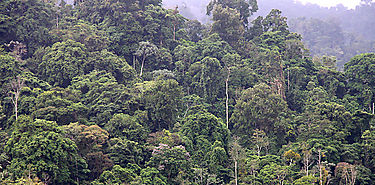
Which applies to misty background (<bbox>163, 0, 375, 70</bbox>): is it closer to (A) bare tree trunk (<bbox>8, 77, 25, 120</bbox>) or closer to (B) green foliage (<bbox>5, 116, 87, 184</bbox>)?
(A) bare tree trunk (<bbox>8, 77, 25, 120</bbox>)

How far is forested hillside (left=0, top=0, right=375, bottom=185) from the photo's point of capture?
842 inches

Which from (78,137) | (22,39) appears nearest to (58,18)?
(22,39)

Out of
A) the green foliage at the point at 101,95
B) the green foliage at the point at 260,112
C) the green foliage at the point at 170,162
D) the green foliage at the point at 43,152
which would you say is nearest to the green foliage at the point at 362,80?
the green foliage at the point at 260,112

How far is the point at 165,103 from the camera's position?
2617 cm

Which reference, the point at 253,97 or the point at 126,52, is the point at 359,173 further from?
the point at 126,52

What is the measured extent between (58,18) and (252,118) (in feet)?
59.4

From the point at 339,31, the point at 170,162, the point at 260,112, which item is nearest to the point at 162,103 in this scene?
the point at 170,162

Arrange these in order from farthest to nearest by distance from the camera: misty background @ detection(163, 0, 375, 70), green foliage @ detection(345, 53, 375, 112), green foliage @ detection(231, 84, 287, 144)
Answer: misty background @ detection(163, 0, 375, 70) < green foliage @ detection(345, 53, 375, 112) < green foliage @ detection(231, 84, 287, 144)

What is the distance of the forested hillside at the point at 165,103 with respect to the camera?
2138 cm

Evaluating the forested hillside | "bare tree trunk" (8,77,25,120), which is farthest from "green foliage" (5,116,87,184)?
"bare tree trunk" (8,77,25,120)

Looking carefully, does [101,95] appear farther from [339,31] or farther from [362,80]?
[339,31]

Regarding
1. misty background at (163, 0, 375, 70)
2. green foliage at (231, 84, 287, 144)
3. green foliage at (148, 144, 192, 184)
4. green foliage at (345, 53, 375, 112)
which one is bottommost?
green foliage at (148, 144, 192, 184)

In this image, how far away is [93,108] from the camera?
2562 centimetres

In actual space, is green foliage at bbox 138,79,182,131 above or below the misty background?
below
